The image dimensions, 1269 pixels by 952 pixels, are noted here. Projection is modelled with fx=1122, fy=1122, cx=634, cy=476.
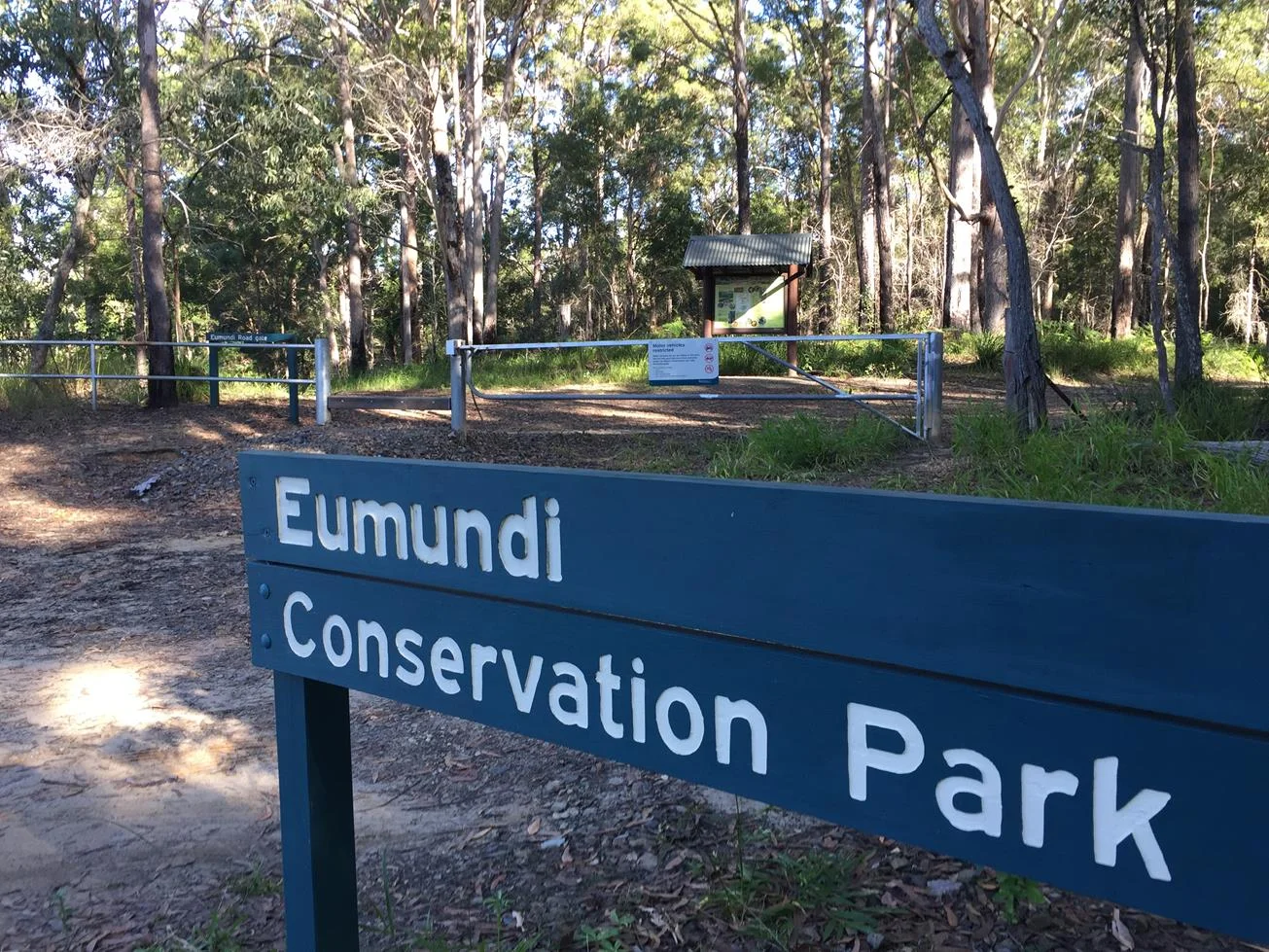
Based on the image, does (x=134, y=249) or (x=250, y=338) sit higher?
(x=134, y=249)

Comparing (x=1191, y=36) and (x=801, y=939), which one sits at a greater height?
(x=1191, y=36)

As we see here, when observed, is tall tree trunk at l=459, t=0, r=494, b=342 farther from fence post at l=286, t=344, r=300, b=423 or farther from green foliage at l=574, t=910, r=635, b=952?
A: green foliage at l=574, t=910, r=635, b=952

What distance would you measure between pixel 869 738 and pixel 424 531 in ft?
2.46

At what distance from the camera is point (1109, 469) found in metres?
6.15

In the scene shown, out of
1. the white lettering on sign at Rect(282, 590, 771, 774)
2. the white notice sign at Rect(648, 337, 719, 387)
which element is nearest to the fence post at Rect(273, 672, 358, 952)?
the white lettering on sign at Rect(282, 590, 771, 774)

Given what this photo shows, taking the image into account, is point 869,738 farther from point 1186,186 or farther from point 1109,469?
point 1186,186

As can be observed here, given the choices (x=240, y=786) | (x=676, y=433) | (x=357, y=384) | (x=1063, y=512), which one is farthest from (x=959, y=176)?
(x=1063, y=512)

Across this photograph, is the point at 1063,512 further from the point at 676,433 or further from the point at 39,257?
the point at 39,257

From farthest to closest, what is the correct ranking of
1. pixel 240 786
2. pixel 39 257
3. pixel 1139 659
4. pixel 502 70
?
pixel 39 257 < pixel 502 70 < pixel 240 786 < pixel 1139 659

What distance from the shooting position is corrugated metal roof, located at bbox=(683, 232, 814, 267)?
1827cm

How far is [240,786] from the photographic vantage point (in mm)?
3465

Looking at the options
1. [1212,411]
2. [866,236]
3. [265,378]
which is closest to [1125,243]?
[866,236]

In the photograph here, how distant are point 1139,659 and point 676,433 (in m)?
9.29

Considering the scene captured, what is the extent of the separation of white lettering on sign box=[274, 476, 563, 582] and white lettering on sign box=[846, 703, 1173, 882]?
0.48 metres
